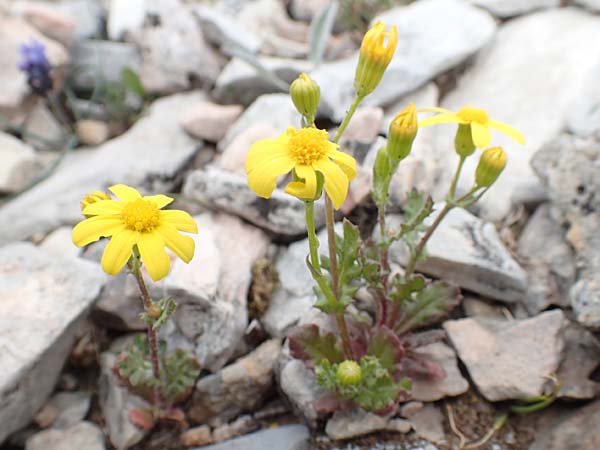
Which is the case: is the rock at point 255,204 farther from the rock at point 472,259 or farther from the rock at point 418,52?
the rock at point 418,52

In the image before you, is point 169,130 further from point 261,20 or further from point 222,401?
point 222,401

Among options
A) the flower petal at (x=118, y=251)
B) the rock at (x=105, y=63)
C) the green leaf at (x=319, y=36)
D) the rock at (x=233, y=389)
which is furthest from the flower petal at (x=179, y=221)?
the rock at (x=105, y=63)

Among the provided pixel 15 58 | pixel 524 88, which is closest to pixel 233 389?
pixel 524 88

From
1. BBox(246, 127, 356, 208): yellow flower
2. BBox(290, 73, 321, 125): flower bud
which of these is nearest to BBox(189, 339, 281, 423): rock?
BBox(246, 127, 356, 208): yellow flower

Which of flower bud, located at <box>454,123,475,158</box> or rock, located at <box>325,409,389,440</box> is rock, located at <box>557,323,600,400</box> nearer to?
rock, located at <box>325,409,389,440</box>

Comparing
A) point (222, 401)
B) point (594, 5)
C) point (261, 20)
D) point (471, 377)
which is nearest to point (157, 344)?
point (222, 401)

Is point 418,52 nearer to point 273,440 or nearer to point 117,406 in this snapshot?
point 273,440

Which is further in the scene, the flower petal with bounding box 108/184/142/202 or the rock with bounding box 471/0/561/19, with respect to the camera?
the rock with bounding box 471/0/561/19
